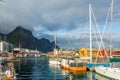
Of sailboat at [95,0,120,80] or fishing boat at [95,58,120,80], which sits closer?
fishing boat at [95,58,120,80]

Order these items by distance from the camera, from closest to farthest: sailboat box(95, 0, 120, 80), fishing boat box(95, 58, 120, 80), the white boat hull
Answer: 1. the white boat hull
2. fishing boat box(95, 58, 120, 80)
3. sailboat box(95, 0, 120, 80)

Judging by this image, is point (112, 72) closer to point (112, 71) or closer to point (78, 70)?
point (112, 71)

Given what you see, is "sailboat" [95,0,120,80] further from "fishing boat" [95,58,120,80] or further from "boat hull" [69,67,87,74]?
"boat hull" [69,67,87,74]

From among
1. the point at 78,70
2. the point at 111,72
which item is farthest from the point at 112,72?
the point at 78,70

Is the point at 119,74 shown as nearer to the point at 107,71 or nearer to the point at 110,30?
the point at 107,71

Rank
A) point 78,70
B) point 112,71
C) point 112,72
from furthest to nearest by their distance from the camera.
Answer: point 78,70, point 112,71, point 112,72

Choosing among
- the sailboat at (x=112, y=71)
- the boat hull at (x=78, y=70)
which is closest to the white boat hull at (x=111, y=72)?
the sailboat at (x=112, y=71)

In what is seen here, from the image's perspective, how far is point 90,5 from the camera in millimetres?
103625

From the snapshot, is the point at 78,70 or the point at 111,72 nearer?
the point at 111,72

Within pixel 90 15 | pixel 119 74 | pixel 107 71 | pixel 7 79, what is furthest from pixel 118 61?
pixel 90 15

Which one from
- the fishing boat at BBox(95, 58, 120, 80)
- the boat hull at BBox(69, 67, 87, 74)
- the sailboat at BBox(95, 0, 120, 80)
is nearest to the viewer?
the fishing boat at BBox(95, 58, 120, 80)

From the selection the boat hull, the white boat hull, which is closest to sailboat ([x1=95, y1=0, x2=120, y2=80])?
the white boat hull

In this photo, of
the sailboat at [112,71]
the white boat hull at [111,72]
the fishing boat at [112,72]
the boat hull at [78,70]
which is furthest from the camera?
the boat hull at [78,70]

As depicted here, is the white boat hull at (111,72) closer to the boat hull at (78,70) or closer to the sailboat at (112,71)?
the sailboat at (112,71)
